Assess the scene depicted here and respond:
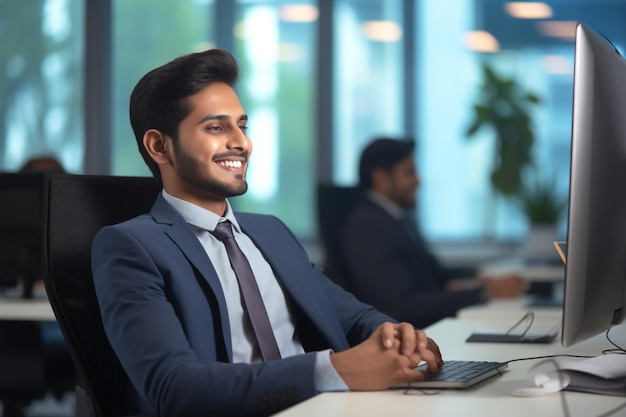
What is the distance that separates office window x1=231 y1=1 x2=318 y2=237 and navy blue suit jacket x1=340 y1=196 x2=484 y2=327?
3.18 metres

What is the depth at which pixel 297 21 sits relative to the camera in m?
7.57

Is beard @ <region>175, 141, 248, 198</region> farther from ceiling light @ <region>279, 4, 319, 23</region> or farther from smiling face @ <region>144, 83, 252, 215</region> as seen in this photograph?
ceiling light @ <region>279, 4, 319, 23</region>

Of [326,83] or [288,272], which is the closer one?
[288,272]

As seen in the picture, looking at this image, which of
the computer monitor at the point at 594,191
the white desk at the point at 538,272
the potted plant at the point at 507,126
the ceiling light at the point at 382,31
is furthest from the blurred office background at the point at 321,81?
the computer monitor at the point at 594,191

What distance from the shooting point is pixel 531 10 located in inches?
279

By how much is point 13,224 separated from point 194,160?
6.13 feet

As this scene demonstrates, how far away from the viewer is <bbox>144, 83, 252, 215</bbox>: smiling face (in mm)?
1980

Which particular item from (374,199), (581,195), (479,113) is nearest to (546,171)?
(479,113)

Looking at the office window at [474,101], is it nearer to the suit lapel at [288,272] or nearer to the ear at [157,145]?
the suit lapel at [288,272]

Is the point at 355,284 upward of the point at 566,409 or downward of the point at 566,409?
downward

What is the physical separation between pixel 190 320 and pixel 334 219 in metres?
2.61

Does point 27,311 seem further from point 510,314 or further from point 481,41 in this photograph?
point 481,41

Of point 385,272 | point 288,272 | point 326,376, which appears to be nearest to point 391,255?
point 385,272

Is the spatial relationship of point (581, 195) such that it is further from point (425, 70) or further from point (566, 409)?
point (425, 70)
